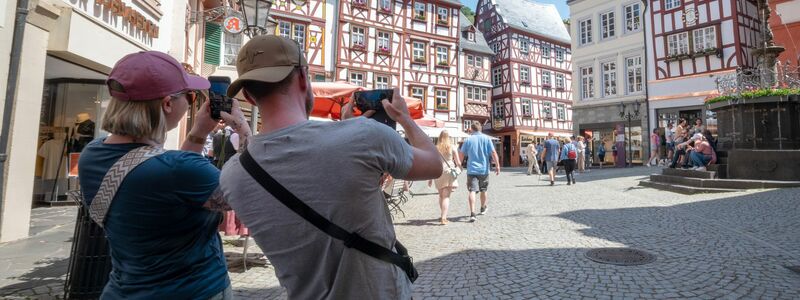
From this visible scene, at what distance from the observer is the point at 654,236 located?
211 inches

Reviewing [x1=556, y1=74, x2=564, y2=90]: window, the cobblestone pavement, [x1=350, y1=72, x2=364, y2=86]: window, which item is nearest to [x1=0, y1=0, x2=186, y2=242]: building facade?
the cobblestone pavement

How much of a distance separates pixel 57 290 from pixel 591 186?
12.1 m

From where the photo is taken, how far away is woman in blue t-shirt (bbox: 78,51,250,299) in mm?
1315

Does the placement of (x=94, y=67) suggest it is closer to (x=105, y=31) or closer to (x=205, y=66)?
(x=105, y=31)

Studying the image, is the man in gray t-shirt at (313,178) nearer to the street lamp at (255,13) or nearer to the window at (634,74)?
the street lamp at (255,13)

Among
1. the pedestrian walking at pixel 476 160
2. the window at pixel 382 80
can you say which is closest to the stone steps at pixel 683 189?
the pedestrian walking at pixel 476 160

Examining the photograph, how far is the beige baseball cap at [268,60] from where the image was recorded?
1.19 metres

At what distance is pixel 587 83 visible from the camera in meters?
27.2

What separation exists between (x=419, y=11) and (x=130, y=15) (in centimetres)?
2218

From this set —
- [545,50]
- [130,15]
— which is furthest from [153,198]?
[545,50]

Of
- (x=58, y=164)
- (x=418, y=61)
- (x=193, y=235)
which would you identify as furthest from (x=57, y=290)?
(x=418, y=61)

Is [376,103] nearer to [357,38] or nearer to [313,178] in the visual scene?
[313,178]

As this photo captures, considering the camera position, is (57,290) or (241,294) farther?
(241,294)

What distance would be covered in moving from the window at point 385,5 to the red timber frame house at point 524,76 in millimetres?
11144
